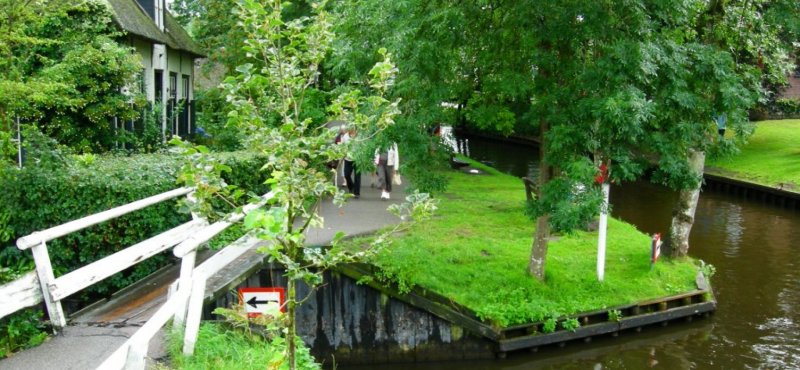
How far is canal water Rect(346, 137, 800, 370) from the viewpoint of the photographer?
13336mm

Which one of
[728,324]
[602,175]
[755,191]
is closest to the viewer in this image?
[602,175]

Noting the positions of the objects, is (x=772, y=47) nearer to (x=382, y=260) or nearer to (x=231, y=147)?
(x=382, y=260)

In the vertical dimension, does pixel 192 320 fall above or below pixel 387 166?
below

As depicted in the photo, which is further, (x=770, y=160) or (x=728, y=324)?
(x=770, y=160)

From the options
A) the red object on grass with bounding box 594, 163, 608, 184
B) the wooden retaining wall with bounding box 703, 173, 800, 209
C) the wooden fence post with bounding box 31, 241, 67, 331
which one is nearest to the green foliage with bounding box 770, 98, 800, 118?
the wooden retaining wall with bounding box 703, 173, 800, 209

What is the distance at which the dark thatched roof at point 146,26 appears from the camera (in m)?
18.7

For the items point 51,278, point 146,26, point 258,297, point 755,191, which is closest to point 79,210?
point 51,278

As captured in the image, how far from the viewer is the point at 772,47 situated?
1753 cm

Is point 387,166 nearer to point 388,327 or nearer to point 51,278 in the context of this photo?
point 388,327

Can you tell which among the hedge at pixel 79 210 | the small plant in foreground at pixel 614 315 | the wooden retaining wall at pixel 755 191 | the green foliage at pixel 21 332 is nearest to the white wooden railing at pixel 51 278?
the green foliage at pixel 21 332

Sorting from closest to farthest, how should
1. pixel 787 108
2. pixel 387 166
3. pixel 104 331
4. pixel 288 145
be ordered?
1. pixel 288 145
2. pixel 104 331
3. pixel 387 166
4. pixel 787 108

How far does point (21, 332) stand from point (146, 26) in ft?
47.4

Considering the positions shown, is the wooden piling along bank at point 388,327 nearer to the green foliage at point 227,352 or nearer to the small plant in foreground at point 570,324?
the small plant in foreground at point 570,324

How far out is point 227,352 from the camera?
24.6 ft
